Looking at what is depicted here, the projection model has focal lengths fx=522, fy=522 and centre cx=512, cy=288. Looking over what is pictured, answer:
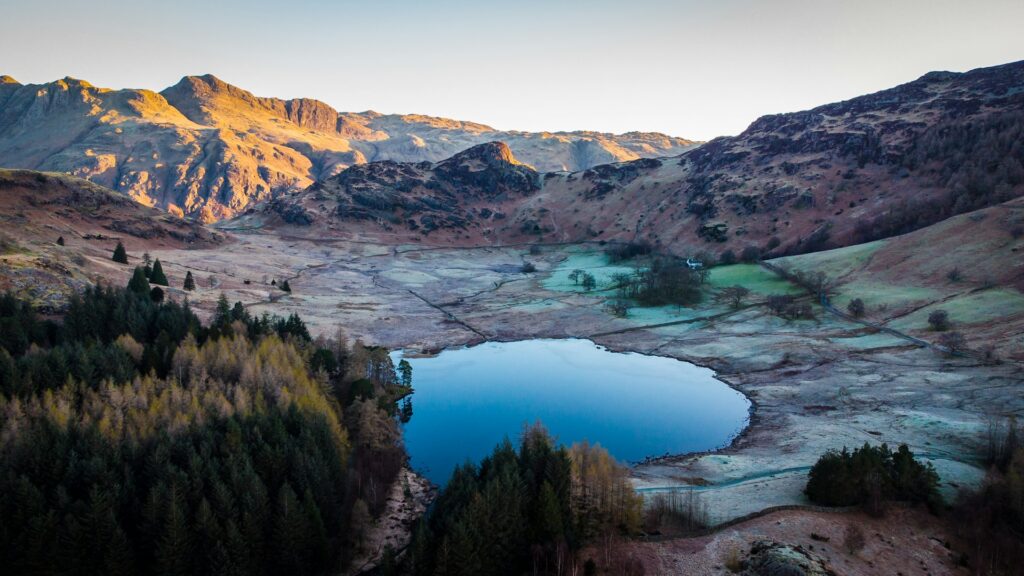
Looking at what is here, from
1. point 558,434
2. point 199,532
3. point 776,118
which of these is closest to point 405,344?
point 558,434

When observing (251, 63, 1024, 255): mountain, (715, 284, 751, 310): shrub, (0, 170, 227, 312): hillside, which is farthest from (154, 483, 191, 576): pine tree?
(251, 63, 1024, 255): mountain

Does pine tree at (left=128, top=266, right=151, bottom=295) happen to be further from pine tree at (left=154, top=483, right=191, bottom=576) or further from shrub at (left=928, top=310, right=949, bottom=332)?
shrub at (left=928, top=310, right=949, bottom=332)

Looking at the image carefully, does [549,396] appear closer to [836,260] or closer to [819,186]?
[836,260]

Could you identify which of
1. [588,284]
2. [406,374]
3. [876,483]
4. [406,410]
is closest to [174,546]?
[406,410]

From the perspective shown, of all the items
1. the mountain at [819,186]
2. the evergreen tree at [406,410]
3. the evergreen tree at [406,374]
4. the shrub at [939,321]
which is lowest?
the evergreen tree at [406,410]

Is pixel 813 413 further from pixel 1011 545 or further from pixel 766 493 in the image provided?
pixel 1011 545

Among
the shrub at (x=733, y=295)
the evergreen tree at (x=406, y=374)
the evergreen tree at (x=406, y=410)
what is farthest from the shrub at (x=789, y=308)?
the evergreen tree at (x=406, y=410)

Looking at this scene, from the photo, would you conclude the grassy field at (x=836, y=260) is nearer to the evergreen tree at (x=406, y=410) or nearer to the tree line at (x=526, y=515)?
the evergreen tree at (x=406, y=410)
